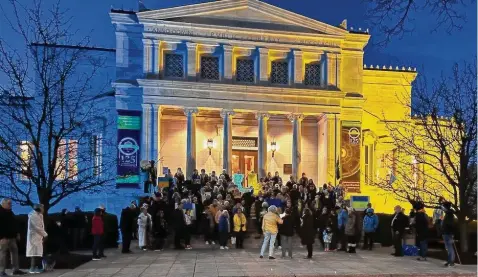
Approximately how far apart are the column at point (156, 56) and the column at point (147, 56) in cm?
22

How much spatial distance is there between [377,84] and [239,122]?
40.5ft

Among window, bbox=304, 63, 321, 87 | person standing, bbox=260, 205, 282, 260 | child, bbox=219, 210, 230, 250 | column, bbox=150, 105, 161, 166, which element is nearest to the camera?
person standing, bbox=260, 205, 282, 260

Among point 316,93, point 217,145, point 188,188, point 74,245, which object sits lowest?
Answer: point 74,245

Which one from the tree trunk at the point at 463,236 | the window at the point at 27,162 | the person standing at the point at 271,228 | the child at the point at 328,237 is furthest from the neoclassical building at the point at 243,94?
the person standing at the point at 271,228

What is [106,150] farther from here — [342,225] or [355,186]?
[342,225]

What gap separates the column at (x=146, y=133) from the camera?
4144 centimetres

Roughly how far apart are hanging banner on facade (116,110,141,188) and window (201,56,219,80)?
20.8 ft

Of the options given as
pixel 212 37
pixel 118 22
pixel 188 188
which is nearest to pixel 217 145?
pixel 212 37

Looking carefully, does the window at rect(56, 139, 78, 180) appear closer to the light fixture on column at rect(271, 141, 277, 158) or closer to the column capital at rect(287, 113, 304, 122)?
the column capital at rect(287, 113, 304, 122)

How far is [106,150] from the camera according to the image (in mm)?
41656

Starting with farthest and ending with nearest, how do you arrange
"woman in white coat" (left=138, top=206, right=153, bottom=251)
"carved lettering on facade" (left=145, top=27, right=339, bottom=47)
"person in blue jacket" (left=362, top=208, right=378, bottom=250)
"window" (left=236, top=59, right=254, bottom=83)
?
"window" (left=236, top=59, right=254, bottom=83) < "carved lettering on facade" (left=145, top=27, right=339, bottom=47) < "person in blue jacket" (left=362, top=208, right=378, bottom=250) < "woman in white coat" (left=138, top=206, right=153, bottom=251)

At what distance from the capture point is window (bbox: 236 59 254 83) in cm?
4472

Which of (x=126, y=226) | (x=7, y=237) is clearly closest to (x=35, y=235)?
(x=7, y=237)

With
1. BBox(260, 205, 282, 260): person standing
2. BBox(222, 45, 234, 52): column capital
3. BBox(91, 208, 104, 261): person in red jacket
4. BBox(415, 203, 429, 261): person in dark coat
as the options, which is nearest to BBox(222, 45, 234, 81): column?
BBox(222, 45, 234, 52): column capital
